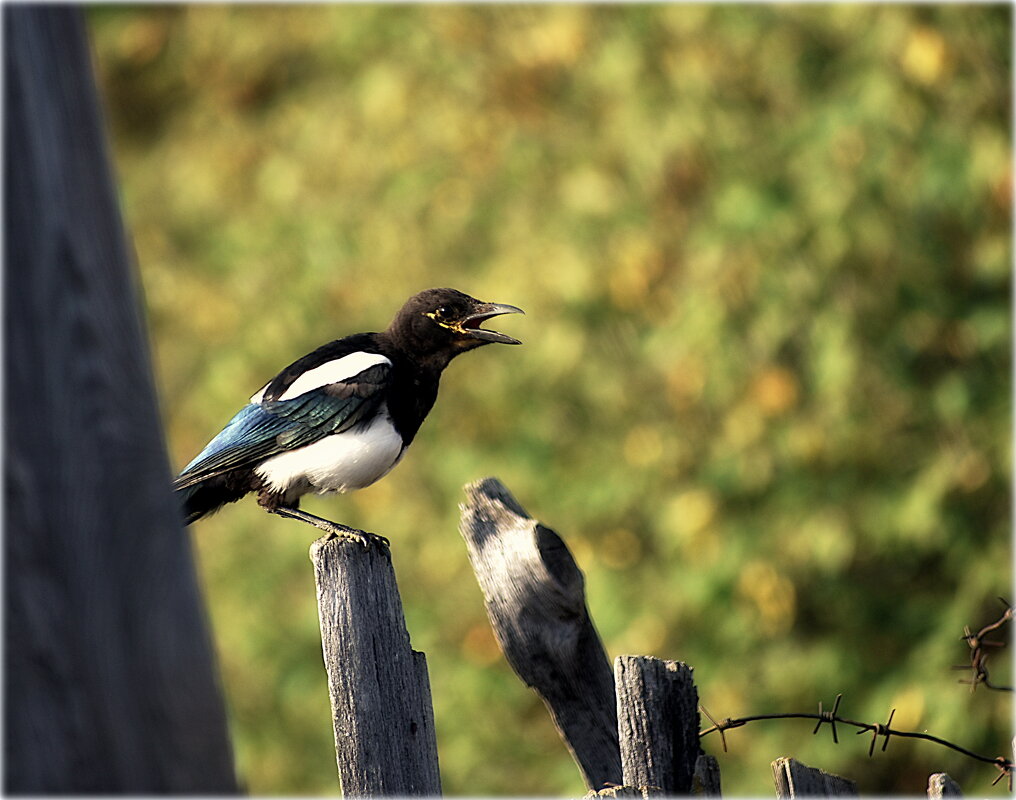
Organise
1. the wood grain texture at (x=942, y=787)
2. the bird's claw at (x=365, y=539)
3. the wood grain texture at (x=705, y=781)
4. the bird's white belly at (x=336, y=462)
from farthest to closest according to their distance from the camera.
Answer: the bird's white belly at (x=336, y=462)
the bird's claw at (x=365, y=539)
the wood grain texture at (x=705, y=781)
the wood grain texture at (x=942, y=787)

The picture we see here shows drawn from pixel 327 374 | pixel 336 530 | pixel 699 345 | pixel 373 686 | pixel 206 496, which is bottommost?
pixel 373 686

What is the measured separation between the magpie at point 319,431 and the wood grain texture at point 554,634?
71 centimetres

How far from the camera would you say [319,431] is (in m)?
3.29

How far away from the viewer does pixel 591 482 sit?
6391mm

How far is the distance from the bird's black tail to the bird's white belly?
0.35 feet

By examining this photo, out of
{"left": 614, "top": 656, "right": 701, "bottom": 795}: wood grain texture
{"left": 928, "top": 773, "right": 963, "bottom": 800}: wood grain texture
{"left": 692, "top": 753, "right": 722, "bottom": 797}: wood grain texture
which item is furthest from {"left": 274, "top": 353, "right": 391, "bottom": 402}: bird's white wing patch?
{"left": 928, "top": 773, "right": 963, "bottom": 800}: wood grain texture

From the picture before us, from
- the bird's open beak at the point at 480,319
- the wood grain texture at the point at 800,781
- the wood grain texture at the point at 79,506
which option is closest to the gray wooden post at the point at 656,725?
the wood grain texture at the point at 800,781

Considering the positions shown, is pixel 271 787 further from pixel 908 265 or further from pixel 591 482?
pixel 908 265

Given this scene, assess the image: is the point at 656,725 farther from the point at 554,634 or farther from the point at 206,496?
the point at 206,496

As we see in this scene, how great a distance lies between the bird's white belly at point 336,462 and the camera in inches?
129

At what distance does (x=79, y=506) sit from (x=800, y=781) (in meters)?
1.17

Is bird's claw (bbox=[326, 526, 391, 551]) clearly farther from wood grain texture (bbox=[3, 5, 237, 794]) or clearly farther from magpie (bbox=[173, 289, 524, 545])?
wood grain texture (bbox=[3, 5, 237, 794])

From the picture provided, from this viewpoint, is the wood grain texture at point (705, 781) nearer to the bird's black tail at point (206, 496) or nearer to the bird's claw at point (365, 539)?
the bird's claw at point (365, 539)

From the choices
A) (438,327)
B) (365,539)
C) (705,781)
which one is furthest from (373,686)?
(438,327)
